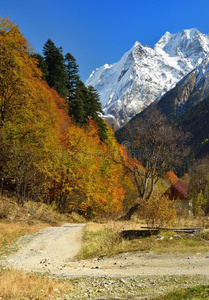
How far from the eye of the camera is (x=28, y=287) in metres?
7.82

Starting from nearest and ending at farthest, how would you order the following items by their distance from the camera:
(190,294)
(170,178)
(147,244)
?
(190,294), (147,244), (170,178)

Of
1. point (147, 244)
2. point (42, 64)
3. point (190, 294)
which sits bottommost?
point (147, 244)

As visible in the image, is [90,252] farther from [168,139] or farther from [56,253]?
[168,139]

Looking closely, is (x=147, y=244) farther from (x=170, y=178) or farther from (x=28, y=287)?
(x=170, y=178)

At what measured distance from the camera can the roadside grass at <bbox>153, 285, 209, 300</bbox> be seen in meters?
6.36

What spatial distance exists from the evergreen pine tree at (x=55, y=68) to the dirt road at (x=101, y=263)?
37534 mm

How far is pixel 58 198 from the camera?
103 feet

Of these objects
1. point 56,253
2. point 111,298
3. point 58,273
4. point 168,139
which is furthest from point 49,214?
point 111,298

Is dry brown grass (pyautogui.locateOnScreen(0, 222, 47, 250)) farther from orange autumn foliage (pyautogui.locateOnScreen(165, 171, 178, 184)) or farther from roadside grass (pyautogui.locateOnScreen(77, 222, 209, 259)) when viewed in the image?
orange autumn foliage (pyautogui.locateOnScreen(165, 171, 178, 184))

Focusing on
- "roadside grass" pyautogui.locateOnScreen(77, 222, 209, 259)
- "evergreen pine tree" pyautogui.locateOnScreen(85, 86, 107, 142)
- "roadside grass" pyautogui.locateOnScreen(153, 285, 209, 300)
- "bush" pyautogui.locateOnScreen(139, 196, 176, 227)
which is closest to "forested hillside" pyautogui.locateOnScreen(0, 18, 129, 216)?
"bush" pyautogui.locateOnScreen(139, 196, 176, 227)

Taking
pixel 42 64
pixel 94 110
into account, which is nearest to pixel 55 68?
pixel 42 64

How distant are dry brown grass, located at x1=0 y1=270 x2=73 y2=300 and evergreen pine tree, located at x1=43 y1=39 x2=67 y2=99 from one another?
43.3m

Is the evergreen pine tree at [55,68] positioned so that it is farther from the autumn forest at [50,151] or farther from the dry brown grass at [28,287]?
the dry brown grass at [28,287]

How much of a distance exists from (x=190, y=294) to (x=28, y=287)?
4.59m
